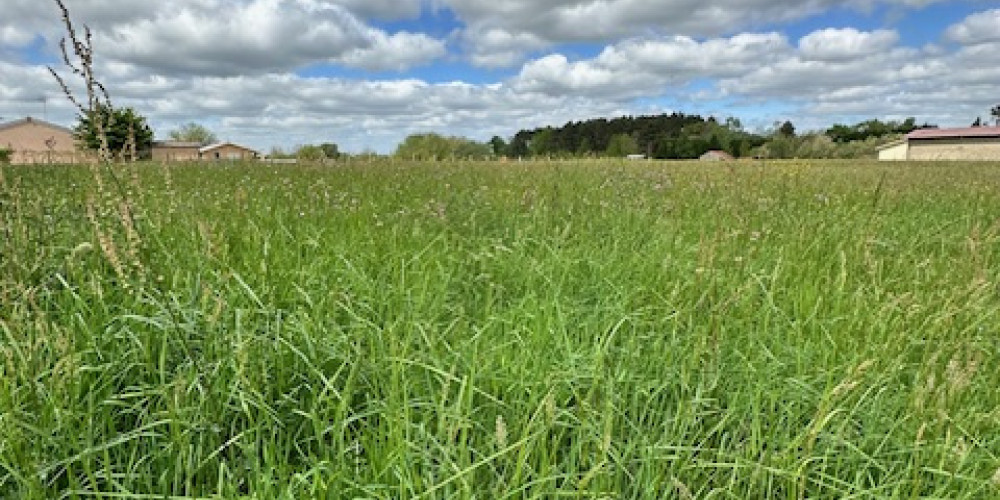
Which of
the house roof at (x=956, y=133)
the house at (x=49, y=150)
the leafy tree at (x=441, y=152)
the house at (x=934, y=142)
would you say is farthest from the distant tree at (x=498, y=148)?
the house roof at (x=956, y=133)

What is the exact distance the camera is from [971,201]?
6.57 m

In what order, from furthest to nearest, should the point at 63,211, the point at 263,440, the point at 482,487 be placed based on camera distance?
the point at 63,211
the point at 263,440
the point at 482,487

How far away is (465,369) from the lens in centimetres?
183

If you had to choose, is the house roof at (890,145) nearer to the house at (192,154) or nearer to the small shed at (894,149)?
the small shed at (894,149)

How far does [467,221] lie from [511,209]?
74cm

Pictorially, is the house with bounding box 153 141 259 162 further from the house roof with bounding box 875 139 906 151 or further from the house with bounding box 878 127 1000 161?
the house roof with bounding box 875 139 906 151

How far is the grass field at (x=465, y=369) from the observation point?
1353 mm

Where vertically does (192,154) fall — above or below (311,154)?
above

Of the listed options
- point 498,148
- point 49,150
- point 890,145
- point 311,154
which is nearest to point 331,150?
point 311,154

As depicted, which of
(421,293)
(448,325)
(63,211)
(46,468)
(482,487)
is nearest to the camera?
(46,468)

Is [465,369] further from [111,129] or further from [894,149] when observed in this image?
[894,149]

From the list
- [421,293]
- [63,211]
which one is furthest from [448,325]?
[63,211]

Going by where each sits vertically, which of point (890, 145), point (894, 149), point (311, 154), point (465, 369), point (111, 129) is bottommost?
point (465, 369)

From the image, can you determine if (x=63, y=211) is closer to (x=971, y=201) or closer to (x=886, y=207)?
(x=886, y=207)
